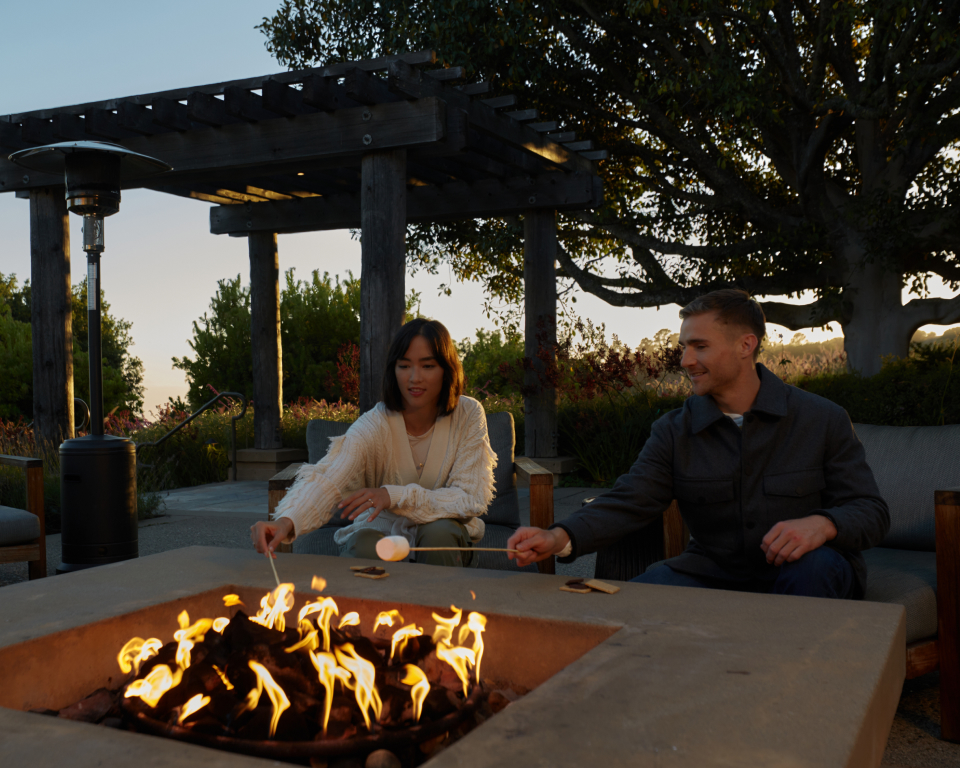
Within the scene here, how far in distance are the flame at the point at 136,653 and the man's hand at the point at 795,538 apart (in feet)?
4.60

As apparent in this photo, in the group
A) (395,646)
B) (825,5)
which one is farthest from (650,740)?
(825,5)

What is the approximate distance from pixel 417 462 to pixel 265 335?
5.97 meters

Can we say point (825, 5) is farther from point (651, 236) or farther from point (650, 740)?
point (650, 740)

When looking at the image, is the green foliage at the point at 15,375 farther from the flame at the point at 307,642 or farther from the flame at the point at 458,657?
the flame at the point at 458,657

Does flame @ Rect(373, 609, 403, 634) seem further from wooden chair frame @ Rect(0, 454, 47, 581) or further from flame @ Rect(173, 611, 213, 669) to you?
wooden chair frame @ Rect(0, 454, 47, 581)

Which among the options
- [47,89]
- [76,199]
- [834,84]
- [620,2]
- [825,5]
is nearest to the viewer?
[76,199]

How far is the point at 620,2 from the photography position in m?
9.27

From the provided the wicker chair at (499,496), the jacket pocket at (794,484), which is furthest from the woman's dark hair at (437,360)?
the jacket pocket at (794,484)

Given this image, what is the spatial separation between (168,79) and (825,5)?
6.20 metres

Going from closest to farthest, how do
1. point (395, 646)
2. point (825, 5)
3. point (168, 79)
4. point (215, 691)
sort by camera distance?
point (215, 691) < point (395, 646) < point (168, 79) < point (825, 5)

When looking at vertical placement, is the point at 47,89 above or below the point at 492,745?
above

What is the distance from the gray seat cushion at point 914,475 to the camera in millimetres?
2637

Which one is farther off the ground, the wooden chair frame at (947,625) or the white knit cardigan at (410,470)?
the white knit cardigan at (410,470)

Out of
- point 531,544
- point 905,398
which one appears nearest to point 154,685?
point 531,544
